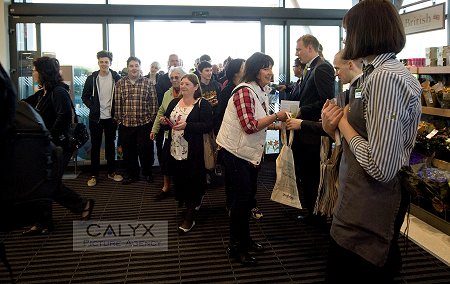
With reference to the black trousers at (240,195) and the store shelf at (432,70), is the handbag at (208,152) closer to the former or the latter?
the black trousers at (240,195)

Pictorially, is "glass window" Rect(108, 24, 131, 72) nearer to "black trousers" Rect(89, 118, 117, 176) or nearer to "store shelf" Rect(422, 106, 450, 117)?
"black trousers" Rect(89, 118, 117, 176)

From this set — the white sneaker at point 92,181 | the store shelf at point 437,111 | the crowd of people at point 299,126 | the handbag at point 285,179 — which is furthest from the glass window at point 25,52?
the store shelf at point 437,111

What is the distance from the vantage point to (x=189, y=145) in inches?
148

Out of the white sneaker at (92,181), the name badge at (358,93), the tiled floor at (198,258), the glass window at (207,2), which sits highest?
the glass window at (207,2)

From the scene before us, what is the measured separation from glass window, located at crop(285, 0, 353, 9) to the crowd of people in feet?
5.50

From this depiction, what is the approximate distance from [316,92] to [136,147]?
2.94 meters

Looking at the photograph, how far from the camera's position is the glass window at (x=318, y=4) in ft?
23.1

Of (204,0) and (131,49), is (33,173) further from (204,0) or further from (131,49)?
(204,0)

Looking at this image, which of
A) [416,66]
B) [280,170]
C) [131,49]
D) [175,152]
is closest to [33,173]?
[280,170]

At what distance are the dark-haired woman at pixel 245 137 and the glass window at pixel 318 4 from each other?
438 cm

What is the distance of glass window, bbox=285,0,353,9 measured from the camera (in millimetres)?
7031

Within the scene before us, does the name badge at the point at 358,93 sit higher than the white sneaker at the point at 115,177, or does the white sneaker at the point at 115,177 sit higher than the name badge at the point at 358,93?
the name badge at the point at 358,93

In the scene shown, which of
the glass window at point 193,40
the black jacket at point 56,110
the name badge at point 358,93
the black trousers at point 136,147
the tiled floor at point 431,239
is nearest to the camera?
the name badge at point 358,93

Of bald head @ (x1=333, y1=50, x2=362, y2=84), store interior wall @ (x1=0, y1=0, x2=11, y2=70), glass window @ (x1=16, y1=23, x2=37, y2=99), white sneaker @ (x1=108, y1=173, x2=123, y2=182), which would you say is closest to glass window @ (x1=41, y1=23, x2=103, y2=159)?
glass window @ (x1=16, y1=23, x2=37, y2=99)
